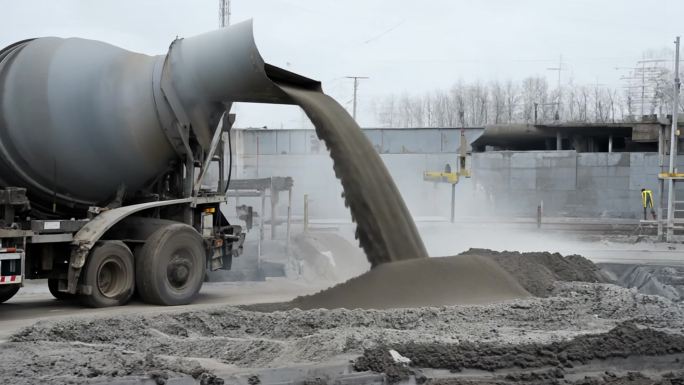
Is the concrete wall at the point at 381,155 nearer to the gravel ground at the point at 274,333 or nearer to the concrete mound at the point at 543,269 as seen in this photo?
the concrete mound at the point at 543,269

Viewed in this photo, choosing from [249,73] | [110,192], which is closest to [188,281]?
[110,192]

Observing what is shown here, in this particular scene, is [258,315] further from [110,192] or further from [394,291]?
[110,192]

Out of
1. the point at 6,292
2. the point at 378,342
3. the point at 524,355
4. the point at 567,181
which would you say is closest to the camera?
the point at 524,355

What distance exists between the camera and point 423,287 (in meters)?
10.4

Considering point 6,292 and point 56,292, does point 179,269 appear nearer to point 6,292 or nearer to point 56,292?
point 56,292

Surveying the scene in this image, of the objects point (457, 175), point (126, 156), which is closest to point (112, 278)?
point (126, 156)

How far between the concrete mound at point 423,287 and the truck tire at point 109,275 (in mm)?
2762

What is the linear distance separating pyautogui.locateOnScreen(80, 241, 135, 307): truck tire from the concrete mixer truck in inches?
0.7

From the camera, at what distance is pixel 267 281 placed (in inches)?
657

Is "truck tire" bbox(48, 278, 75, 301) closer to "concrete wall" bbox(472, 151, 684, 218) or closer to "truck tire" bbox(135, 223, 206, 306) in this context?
"truck tire" bbox(135, 223, 206, 306)

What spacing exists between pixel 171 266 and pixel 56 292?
5.92 feet

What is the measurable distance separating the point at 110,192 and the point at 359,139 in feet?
12.8

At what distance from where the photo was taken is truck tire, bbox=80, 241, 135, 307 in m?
11.4

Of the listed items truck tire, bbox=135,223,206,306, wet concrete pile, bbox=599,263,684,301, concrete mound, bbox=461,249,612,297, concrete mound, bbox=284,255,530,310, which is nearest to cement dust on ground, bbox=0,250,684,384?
concrete mound, bbox=284,255,530,310
